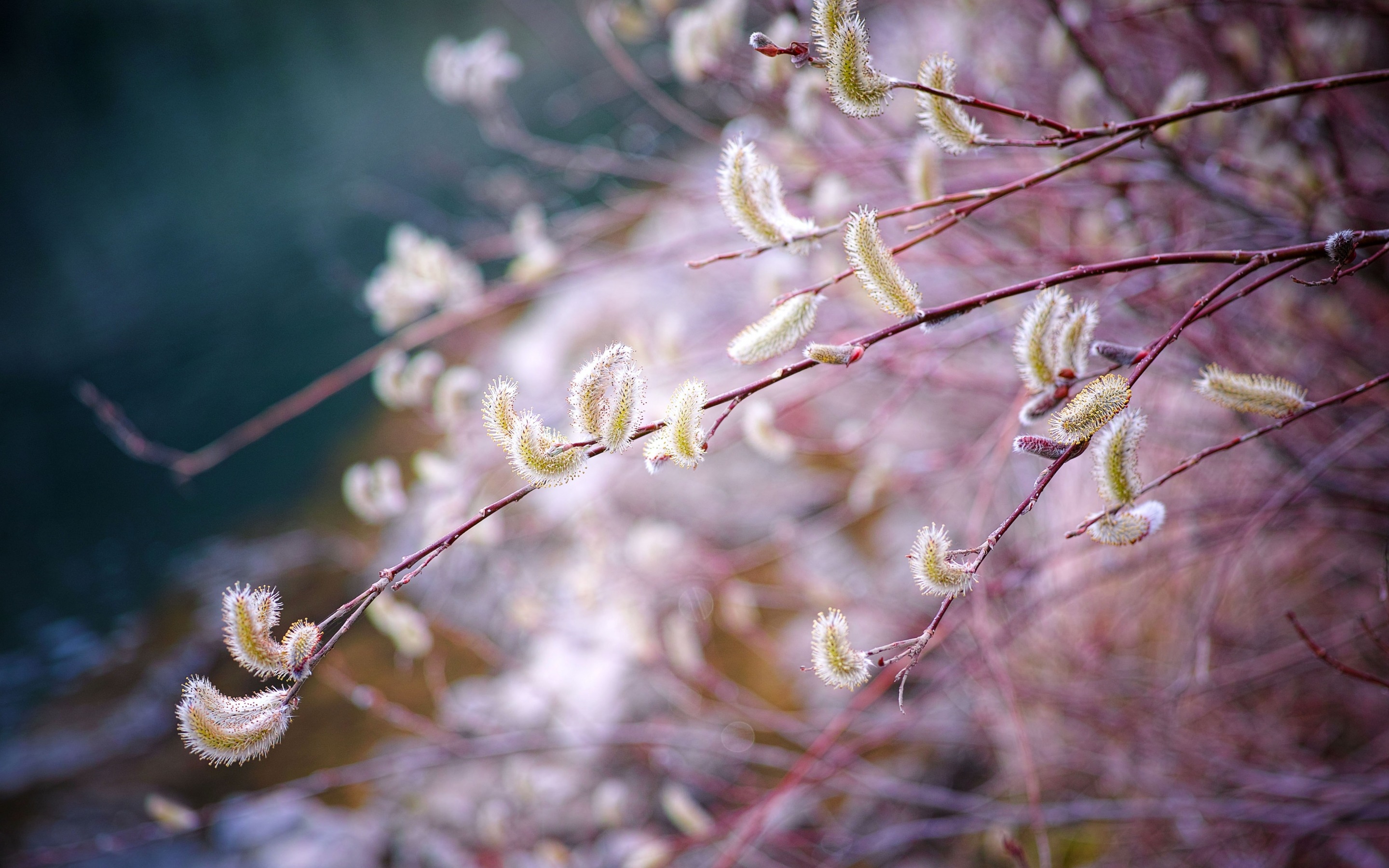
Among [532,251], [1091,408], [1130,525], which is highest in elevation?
[532,251]

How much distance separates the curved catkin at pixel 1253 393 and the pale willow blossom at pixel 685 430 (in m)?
0.43

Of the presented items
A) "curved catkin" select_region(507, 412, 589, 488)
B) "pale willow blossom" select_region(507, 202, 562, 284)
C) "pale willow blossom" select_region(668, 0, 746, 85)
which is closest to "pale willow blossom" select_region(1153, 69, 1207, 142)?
"pale willow blossom" select_region(668, 0, 746, 85)

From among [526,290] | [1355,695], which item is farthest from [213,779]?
[1355,695]

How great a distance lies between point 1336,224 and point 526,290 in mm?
1451

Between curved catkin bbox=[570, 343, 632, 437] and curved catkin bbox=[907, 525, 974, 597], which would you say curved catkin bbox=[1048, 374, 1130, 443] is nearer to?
curved catkin bbox=[907, 525, 974, 597]

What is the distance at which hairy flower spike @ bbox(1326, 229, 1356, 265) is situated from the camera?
1.86ft

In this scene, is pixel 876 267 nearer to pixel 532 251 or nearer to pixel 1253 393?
pixel 1253 393

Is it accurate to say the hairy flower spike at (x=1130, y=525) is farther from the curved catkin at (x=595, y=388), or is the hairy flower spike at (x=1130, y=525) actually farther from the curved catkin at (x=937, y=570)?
the curved catkin at (x=595, y=388)

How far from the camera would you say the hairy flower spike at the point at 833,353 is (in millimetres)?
597

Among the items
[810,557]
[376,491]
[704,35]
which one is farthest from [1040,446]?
[810,557]

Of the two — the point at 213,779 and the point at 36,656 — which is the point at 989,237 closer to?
the point at 213,779

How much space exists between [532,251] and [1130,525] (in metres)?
1.29

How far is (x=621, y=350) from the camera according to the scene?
660 millimetres

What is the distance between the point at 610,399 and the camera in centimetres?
66
